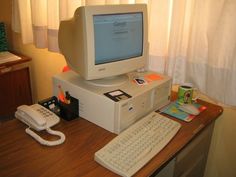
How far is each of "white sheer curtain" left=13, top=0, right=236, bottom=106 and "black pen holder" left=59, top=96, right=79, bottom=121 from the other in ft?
1.77

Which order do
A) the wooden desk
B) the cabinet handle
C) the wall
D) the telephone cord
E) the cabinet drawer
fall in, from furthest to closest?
the wall → the cabinet handle → the cabinet drawer → the telephone cord → the wooden desk

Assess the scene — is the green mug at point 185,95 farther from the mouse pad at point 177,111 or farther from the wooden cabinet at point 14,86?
the wooden cabinet at point 14,86

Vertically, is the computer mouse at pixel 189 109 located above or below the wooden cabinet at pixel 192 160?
above

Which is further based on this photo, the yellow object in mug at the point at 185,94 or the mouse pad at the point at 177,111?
the yellow object in mug at the point at 185,94

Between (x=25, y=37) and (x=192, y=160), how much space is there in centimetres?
156

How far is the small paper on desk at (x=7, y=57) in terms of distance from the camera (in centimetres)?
222

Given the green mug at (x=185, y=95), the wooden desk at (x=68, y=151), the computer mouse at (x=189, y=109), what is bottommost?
the wooden desk at (x=68, y=151)

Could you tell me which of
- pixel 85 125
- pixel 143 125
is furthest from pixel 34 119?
pixel 143 125

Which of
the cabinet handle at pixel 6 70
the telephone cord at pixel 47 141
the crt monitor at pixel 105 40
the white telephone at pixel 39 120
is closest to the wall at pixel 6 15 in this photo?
the cabinet handle at pixel 6 70

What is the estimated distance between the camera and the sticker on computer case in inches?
44.7

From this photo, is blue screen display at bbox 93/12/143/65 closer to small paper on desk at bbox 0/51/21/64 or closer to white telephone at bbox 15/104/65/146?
white telephone at bbox 15/104/65/146

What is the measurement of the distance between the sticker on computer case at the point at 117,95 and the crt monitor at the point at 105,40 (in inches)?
3.6

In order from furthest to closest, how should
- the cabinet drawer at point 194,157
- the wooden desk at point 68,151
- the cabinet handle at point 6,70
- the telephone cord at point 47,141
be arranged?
the cabinet handle at point 6,70 < the cabinet drawer at point 194,157 < the telephone cord at point 47,141 < the wooden desk at point 68,151

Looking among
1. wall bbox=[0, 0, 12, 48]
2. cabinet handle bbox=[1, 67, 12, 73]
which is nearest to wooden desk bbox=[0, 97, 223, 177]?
cabinet handle bbox=[1, 67, 12, 73]
